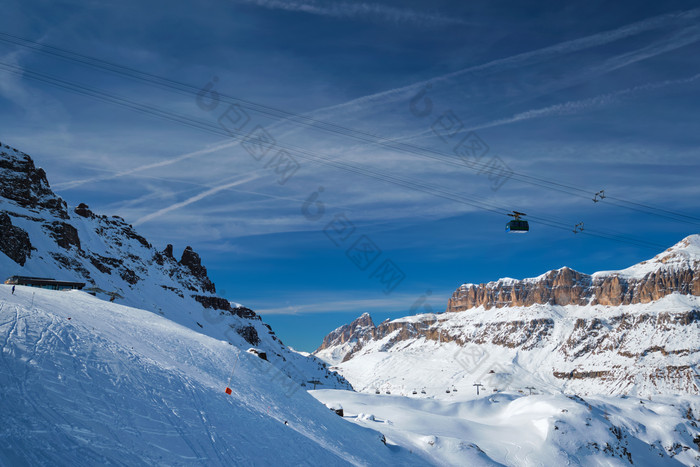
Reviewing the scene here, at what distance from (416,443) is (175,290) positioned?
157240mm

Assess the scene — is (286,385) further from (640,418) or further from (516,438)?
(640,418)

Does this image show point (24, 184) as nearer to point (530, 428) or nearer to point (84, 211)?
point (84, 211)

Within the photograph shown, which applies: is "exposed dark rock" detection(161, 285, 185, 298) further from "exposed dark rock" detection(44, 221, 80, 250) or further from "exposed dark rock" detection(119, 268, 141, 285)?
"exposed dark rock" detection(44, 221, 80, 250)

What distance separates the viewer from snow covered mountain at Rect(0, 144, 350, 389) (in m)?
95.8

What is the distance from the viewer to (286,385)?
1419 inches

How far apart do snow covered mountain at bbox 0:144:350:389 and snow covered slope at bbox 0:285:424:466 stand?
47.2 meters

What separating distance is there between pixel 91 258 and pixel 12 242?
2258 inches

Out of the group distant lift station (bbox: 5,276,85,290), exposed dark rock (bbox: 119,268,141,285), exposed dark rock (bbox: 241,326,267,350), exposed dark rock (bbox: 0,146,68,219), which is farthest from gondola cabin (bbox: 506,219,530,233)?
→ exposed dark rock (bbox: 241,326,267,350)

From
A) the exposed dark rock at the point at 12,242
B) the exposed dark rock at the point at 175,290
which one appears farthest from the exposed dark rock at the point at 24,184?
the exposed dark rock at the point at 175,290

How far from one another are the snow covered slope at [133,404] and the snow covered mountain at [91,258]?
47.2 m

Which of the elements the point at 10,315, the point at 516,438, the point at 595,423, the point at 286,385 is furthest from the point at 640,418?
the point at 10,315

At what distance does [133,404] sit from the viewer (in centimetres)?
1828

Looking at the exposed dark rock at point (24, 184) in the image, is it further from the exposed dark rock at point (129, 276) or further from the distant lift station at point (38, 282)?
the distant lift station at point (38, 282)

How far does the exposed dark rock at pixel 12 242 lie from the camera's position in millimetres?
85312
